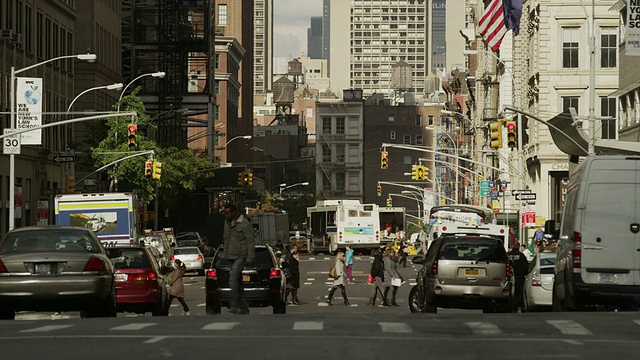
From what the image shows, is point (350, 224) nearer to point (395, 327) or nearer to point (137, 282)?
point (137, 282)

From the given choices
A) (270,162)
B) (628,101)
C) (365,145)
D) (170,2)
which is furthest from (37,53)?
(270,162)

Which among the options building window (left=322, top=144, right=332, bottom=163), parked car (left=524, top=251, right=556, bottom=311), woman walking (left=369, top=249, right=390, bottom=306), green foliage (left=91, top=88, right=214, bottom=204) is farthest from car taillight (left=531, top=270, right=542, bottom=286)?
building window (left=322, top=144, right=332, bottom=163)

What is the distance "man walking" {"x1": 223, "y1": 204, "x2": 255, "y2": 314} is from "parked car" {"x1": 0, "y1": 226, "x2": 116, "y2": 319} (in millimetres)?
2264

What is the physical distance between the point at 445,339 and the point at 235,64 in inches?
5691

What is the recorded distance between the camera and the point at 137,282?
28.0 metres

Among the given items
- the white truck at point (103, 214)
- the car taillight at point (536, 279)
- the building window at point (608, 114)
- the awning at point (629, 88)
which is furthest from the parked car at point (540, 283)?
the building window at point (608, 114)

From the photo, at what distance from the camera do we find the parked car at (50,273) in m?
21.2

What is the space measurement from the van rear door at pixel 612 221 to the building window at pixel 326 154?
148 meters

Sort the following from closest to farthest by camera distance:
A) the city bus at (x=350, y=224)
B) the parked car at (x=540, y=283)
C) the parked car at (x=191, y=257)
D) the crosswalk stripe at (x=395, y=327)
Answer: the crosswalk stripe at (x=395, y=327), the parked car at (x=540, y=283), the parked car at (x=191, y=257), the city bus at (x=350, y=224)

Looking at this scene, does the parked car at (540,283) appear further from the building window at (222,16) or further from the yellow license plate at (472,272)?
the building window at (222,16)

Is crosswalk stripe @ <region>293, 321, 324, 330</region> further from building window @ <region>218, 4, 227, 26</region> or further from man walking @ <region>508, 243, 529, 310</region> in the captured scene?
building window @ <region>218, 4, 227, 26</region>

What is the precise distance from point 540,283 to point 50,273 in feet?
38.6

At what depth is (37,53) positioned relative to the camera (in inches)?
2547

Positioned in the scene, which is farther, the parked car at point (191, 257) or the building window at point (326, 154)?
the building window at point (326, 154)
